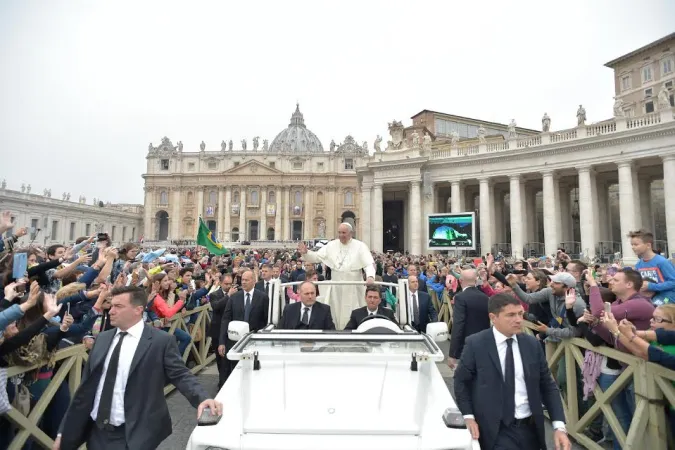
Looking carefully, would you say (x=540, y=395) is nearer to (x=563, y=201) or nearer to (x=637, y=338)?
(x=637, y=338)

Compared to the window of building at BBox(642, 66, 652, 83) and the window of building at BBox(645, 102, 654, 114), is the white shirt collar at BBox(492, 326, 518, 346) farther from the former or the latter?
the window of building at BBox(642, 66, 652, 83)

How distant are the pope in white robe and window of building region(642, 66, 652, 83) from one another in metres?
52.4

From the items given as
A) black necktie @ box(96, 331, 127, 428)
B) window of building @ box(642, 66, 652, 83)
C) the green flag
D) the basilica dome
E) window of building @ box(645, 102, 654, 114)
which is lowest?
black necktie @ box(96, 331, 127, 428)

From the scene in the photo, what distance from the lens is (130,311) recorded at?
3.05 metres

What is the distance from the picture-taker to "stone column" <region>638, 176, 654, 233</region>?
→ 2666 cm

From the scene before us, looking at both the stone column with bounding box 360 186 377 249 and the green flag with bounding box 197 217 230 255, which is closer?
the green flag with bounding box 197 217 230 255

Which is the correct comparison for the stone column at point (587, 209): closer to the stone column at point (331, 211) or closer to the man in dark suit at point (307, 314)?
the man in dark suit at point (307, 314)

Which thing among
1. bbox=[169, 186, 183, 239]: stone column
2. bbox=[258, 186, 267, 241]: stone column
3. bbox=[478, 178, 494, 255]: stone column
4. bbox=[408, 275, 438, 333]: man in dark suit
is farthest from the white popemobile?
bbox=[169, 186, 183, 239]: stone column

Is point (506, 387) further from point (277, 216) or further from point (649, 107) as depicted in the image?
point (277, 216)

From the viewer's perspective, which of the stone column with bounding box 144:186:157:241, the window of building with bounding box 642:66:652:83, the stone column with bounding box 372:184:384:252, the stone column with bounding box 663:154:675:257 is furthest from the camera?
the stone column with bounding box 144:186:157:241

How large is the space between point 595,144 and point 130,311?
28.0 m

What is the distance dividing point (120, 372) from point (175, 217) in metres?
86.0

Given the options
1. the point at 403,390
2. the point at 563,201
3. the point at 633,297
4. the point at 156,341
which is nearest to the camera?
the point at 403,390

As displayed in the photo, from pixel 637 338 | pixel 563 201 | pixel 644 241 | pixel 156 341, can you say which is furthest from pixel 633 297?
pixel 563 201
